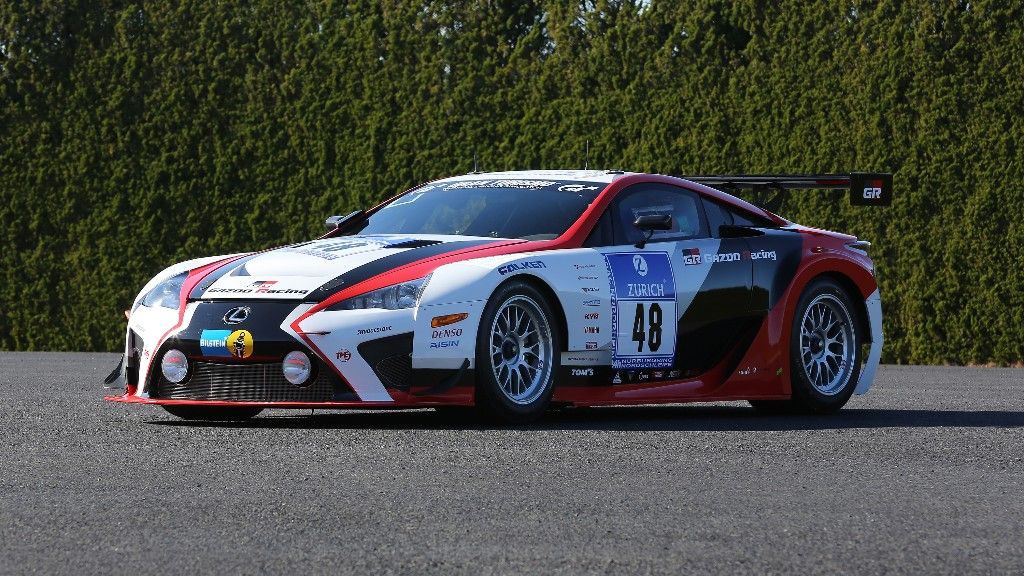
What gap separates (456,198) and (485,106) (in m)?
6.86

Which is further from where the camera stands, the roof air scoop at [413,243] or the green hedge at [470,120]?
the green hedge at [470,120]

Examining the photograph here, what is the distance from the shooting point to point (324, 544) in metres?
5.08

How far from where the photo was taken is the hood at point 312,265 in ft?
27.6

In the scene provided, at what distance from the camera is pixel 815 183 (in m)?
11.1

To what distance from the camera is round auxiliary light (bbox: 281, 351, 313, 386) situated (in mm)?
8258

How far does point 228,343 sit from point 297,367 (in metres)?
0.36

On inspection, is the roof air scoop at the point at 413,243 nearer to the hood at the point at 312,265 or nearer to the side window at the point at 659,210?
the hood at the point at 312,265

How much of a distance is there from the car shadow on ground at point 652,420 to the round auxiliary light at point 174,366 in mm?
326


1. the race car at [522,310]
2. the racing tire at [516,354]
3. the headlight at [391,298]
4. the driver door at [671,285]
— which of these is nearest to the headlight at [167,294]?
the race car at [522,310]

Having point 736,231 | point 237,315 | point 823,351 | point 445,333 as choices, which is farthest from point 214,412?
point 823,351

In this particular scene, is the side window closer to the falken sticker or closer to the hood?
the falken sticker

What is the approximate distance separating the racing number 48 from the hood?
866 mm

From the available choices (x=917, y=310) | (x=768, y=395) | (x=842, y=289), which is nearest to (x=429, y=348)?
(x=768, y=395)

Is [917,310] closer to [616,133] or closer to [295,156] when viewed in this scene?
[616,133]
